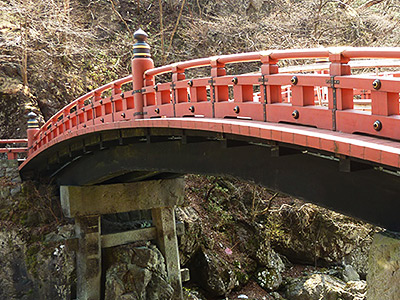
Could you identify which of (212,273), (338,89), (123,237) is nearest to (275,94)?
(338,89)

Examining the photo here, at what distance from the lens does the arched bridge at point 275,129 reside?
4070 mm

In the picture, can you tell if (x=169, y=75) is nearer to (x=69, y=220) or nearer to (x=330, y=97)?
(x=69, y=220)

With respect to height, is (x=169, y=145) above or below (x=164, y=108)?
below

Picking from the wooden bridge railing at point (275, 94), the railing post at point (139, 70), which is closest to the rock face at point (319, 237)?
the wooden bridge railing at point (275, 94)

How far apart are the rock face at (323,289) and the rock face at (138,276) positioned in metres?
4.34

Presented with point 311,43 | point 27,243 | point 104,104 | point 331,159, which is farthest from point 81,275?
point 311,43

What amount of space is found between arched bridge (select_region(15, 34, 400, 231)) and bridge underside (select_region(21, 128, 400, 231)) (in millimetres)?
14

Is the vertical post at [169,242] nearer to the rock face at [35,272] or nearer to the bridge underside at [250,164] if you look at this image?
the bridge underside at [250,164]

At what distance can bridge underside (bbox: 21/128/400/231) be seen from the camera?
4.56 meters

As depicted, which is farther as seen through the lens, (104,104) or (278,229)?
(278,229)

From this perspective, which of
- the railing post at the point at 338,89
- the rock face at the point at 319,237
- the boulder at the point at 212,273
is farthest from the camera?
the rock face at the point at 319,237

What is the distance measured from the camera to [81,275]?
472 inches

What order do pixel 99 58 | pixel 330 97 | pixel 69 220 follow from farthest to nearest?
pixel 99 58
pixel 69 220
pixel 330 97

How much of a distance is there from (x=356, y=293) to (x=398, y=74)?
6797mm
